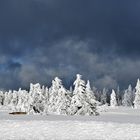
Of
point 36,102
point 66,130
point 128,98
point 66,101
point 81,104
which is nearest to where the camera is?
point 66,130

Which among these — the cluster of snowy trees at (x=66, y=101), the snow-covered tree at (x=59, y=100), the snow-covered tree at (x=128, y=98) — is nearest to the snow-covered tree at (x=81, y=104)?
the cluster of snowy trees at (x=66, y=101)

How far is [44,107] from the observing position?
7181cm

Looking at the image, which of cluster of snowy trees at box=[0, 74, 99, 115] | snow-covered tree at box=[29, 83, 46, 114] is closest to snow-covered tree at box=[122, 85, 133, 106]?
cluster of snowy trees at box=[0, 74, 99, 115]

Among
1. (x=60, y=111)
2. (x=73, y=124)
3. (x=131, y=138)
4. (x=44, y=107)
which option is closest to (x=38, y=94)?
(x=44, y=107)

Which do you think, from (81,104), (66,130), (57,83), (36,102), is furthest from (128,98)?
(66,130)

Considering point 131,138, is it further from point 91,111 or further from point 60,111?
point 60,111

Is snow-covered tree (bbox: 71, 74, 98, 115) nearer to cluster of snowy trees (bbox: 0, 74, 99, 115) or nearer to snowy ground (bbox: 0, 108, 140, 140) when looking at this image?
cluster of snowy trees (bbox: 0, 74, 99, 115)

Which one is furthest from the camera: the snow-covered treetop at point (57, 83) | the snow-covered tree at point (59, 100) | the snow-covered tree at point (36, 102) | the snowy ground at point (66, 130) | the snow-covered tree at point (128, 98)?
the snow-covered tree at point (128, 98)

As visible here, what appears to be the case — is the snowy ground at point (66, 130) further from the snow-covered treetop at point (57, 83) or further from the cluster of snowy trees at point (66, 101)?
the snow-covered treetop at point (57, 83)

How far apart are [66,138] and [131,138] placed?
4325 millimetres

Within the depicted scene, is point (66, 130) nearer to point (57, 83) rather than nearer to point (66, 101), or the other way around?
point (66, 101)

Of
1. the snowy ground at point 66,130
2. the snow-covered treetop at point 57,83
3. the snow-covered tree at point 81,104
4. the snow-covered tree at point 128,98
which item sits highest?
the snow-covered tree at point 128,98

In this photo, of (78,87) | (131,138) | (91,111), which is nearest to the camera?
(131,138)

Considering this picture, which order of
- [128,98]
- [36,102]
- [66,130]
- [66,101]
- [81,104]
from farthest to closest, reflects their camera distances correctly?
[128,98]
[36,102]
[66,101]
[81,104]
[66,130]
